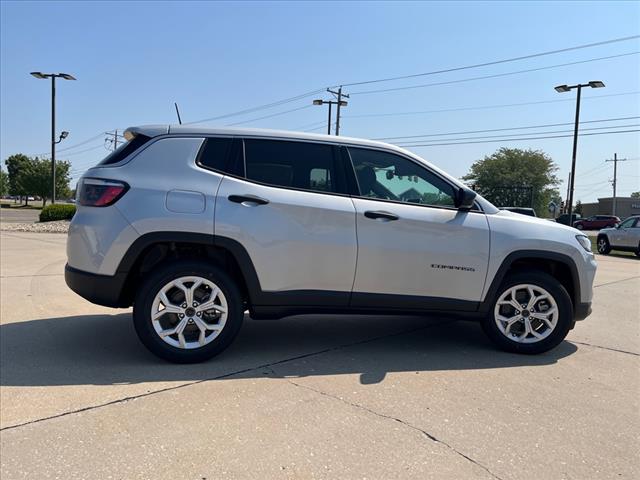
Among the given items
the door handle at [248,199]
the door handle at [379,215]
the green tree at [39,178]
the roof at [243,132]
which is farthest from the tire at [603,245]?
the green tree at [39,178]

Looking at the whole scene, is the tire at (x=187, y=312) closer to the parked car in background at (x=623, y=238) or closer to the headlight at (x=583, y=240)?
the headlight at (x=583, y=240)

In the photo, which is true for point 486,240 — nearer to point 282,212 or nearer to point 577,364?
point 577,364

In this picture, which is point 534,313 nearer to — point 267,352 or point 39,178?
point 267,352

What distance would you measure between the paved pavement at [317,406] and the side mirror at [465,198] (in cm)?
133

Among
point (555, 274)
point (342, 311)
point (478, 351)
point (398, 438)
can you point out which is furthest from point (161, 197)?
point (555, 274)

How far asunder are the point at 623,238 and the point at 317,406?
19.5 metres

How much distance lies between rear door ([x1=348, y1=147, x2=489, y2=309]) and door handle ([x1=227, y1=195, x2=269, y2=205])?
31.6 inches

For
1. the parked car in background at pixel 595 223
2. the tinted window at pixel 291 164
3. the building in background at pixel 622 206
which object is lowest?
the parked car in background at pixel 595 223

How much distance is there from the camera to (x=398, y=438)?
9.59 feet

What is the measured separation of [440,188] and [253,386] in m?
2.33

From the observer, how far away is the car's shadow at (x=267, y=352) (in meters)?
3.89

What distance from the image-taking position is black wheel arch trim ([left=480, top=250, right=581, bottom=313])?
4461 millimetres

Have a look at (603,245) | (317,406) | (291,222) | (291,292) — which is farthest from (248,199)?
(603,245)

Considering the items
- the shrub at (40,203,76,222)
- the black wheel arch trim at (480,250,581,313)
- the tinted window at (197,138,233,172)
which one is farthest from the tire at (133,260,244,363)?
the shrub at (40,203,76,222)
